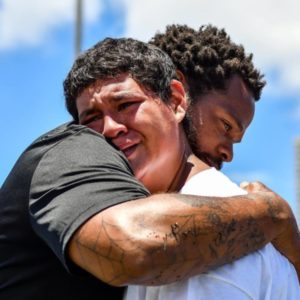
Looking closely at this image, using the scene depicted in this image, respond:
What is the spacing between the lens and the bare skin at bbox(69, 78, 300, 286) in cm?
234

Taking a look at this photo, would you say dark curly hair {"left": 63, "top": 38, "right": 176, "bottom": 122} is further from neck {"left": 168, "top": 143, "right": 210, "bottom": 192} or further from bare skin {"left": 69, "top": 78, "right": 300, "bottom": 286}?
bare skin {"left": 69, "top": 78, "right": 300, "bottom": 286}

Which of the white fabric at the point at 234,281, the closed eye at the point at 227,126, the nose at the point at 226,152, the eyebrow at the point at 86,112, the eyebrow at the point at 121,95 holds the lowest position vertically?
the white fabric at the point at 234,281

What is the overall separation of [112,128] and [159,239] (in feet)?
2.32

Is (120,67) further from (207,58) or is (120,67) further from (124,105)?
(207,58)

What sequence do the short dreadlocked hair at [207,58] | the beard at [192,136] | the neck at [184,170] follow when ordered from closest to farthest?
the neck at [184,170], the beard at [192,136], the short dreadlocked hair at [207,58]

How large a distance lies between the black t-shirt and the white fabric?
277 millimetres

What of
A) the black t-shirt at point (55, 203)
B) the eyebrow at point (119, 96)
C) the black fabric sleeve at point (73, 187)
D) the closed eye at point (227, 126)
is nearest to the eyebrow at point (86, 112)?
the eyebrow at point (119, 96)

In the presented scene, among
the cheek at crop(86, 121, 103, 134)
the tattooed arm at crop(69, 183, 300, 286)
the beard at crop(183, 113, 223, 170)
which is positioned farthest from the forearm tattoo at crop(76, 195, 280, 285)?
the beard at crop(183, 113, 223, 170)

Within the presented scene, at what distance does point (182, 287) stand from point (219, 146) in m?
1.28

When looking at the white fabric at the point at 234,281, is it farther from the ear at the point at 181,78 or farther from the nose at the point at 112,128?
the ear at the point at 181,78

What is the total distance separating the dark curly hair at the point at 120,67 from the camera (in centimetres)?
307

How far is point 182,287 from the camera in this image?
2543 millimetres

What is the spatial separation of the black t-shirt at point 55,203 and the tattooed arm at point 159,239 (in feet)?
0.18

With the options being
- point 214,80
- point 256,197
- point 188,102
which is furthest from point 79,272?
point 214,80
